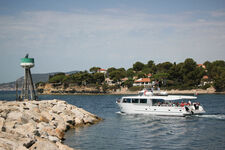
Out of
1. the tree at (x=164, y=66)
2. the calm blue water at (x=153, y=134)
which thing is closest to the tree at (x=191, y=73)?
the tree at (x=164, y=66)

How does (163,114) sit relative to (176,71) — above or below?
below

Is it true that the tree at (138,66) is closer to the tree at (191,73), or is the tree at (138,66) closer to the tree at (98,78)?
the tree at (98,78)

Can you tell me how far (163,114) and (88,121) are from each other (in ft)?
37.3

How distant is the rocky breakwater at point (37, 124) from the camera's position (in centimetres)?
1516

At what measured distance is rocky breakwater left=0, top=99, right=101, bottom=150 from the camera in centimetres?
1516

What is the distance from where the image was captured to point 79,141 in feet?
75.9

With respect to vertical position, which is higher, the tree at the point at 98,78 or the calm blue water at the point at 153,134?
the tree at the point at 98,78

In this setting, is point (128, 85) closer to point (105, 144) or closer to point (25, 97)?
point (25, 97)

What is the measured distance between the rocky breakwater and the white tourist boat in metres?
7.79

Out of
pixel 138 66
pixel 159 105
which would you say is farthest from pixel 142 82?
pixel 159 105

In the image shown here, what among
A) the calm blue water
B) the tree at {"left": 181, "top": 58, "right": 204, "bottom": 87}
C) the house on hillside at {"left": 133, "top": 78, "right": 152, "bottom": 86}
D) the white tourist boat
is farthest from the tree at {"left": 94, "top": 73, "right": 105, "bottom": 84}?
the calm blue water

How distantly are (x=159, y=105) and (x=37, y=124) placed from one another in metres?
20.0

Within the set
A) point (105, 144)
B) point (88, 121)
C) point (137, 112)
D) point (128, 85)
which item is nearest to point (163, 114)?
point (137, 112)

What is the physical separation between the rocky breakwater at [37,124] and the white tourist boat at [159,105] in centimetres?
779
